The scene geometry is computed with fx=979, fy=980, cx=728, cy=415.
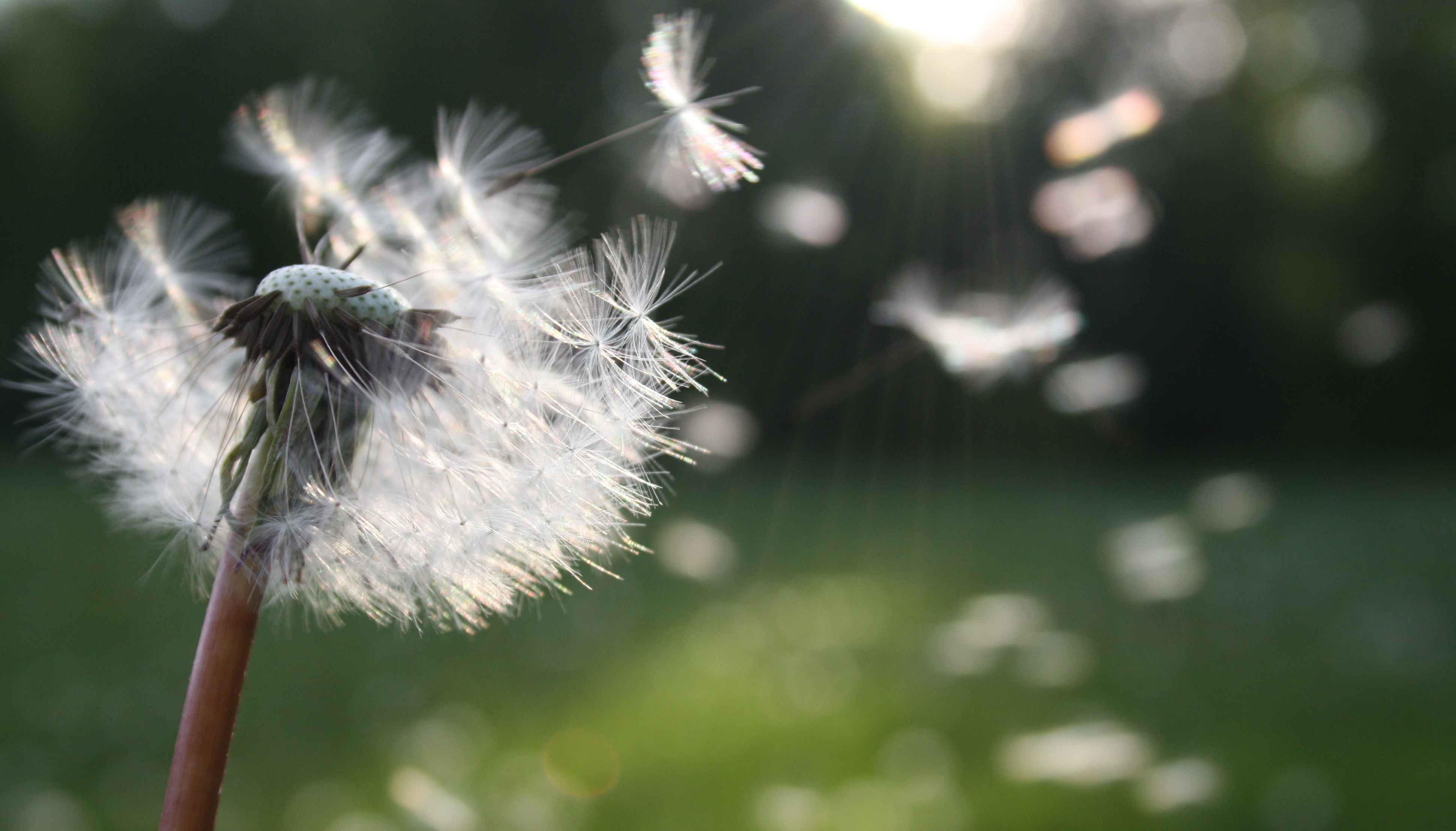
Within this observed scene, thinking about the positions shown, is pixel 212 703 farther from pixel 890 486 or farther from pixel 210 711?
pixel 890 486

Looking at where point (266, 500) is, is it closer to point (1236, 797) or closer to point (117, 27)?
point (1236, 797)

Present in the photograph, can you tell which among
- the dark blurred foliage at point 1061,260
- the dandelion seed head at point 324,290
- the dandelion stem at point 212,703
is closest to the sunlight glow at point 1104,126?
the dandelion seed head at point 324,290

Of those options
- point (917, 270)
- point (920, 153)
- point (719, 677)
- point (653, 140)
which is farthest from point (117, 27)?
point (653, 140)

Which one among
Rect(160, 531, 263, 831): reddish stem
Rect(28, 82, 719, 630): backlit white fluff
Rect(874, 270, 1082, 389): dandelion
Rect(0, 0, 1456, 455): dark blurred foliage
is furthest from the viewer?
Rect(0, 0, 1456, 455): dark blurred foliage

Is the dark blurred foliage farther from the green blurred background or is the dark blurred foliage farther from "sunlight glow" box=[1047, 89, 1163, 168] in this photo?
"sunlight glow" box=[1047, 89, 1163, 168]

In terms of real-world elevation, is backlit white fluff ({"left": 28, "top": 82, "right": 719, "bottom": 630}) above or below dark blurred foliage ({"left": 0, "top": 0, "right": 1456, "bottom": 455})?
below

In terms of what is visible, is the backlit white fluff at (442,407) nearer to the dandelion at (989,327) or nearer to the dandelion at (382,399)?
the dandelion at (382,399)

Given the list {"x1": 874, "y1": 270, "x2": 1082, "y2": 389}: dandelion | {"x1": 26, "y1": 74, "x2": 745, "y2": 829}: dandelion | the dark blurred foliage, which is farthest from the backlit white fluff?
the dark blurred foliage
